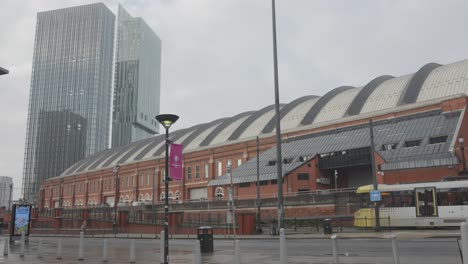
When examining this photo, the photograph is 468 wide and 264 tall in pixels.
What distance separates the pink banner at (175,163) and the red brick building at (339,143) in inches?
1273

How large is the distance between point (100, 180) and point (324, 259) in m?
85.7

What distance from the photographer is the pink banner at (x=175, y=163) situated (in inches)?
538

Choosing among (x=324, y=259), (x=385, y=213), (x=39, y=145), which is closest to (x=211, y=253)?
(x=324, y=259)

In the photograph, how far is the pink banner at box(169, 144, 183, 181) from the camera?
44.8 feet

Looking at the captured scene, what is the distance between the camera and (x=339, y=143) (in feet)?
171

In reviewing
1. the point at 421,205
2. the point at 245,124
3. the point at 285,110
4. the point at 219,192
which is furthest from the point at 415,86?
the point at 245,124

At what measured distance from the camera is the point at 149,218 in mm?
52375

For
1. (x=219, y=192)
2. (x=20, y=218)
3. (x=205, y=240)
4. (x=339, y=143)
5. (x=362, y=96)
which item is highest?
(x=362, y=96)

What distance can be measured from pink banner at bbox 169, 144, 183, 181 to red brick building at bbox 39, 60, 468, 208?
32.3 meters

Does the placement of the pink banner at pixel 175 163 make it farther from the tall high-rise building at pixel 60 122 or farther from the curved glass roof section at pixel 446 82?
the tall high-rise building at pixel 60 122

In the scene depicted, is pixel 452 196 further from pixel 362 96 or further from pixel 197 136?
pixel 197 136

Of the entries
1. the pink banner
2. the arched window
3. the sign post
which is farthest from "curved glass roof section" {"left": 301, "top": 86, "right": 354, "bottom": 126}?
the pink banner

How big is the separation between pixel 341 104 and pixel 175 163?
51.0 meters

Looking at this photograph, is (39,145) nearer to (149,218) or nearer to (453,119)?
(149,218)
